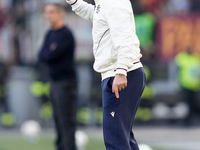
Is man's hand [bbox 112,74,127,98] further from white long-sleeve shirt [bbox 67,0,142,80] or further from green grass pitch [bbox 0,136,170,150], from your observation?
green grass pitch [bbox 0,136,170,150]

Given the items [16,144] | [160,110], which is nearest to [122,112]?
[16,144]

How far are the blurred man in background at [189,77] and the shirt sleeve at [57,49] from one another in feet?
25.6

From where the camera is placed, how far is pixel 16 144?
490 inches

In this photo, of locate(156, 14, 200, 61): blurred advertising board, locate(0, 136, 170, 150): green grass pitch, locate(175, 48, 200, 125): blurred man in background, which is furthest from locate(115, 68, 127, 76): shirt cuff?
locate(156, 14, 200, 61): blurred advertising board

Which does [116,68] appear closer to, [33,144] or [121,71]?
[121,71]

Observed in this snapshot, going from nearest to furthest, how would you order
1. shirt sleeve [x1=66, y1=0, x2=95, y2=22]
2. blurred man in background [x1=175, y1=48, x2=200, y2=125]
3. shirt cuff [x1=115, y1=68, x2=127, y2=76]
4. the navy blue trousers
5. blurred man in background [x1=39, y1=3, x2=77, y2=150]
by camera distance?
shirt cuff [x1=115, y1=68, x2=127, y2=76], the navy blue trousers, shirt sleeve [x1=66, y1=0, x2=95, y2=22], blurred man in background [x1=39, y1=3, x2=77, y2=150], blurred man in background [x1=175, y1=48, x2=200, y2=125]

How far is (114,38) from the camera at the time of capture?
5789mm

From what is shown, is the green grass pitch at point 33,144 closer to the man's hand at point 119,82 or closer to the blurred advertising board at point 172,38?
the blurred advertising board at point 172,38

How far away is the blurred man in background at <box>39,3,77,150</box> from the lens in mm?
8672

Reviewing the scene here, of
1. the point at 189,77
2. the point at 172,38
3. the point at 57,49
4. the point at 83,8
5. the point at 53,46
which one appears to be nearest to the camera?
the point at 83,8

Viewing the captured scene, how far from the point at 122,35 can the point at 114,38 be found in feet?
0.26

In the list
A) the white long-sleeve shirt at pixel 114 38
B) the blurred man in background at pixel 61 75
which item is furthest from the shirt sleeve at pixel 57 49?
the white long-sleeve shirt at pixel 114 38

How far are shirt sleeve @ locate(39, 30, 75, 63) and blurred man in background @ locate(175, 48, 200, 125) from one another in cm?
782

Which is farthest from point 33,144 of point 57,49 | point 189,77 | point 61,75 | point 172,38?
point 172,38
